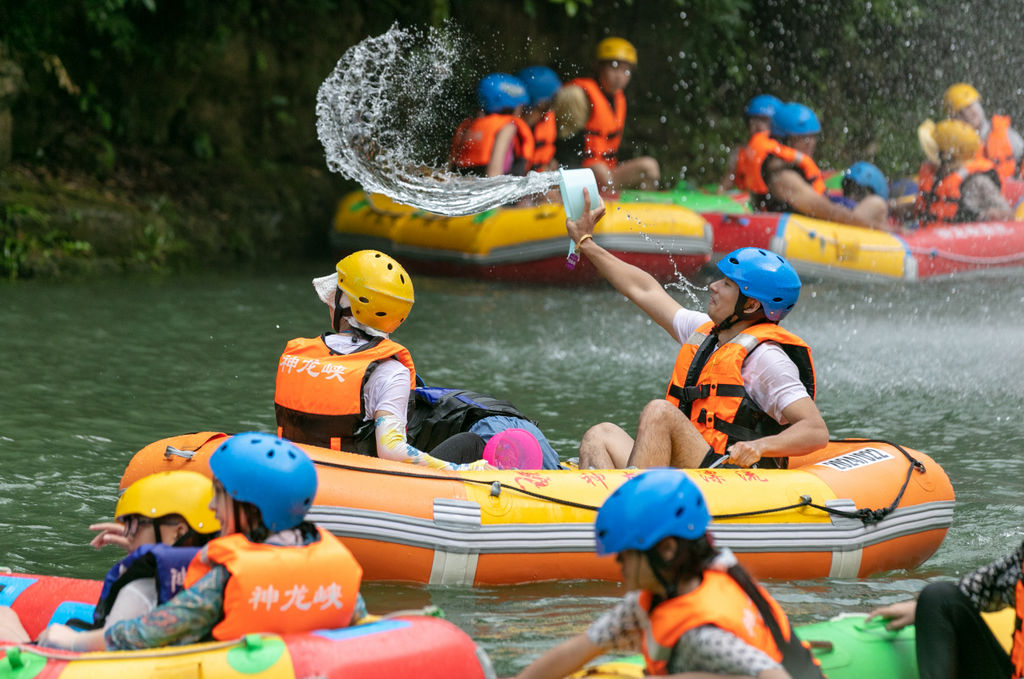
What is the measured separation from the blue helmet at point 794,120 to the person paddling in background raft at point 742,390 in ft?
21.7

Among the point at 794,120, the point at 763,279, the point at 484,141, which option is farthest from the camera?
the point at 794,120

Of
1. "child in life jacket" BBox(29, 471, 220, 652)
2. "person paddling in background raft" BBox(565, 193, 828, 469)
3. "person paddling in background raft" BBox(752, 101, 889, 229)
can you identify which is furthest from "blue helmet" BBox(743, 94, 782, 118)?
"child in life jacket" BBox(29, 471, 220, 652)

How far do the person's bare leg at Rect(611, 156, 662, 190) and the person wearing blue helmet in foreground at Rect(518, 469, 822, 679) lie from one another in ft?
32.6

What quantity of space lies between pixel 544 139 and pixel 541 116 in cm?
24

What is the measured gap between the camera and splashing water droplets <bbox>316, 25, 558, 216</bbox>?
10.1 m

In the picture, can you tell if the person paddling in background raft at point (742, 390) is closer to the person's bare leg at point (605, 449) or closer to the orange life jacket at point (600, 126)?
the person's bare leg at point (605, 449)

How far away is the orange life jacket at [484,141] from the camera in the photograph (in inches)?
418

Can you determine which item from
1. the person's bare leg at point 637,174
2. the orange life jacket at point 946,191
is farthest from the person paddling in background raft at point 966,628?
the orange life jacket at point 946,191

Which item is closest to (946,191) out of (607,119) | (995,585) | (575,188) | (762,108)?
(762,108)

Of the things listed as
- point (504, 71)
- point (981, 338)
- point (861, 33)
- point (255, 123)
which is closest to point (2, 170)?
point (255, 123)

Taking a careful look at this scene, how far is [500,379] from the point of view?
7.50m

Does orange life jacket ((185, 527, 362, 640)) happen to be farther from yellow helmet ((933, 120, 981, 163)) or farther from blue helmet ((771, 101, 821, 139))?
yellow helmet ((933, 120, 981, 163))

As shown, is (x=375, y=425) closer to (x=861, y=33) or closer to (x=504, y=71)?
(x=504, y=71)

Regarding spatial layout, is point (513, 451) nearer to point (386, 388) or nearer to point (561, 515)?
point (561, 515)
